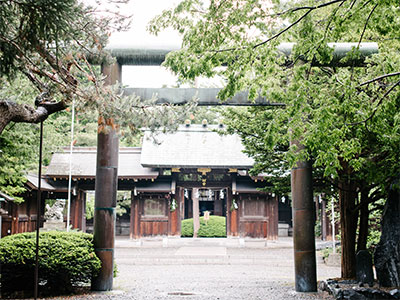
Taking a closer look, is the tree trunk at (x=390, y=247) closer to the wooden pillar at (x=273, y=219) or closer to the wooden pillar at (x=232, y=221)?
the wooden pillar at (x=273, y=219)

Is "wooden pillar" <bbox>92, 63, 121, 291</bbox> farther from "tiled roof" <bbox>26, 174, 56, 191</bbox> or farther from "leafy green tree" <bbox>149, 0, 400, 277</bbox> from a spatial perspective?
"tiled roof" <bbox>26, 174, 56, 191</bbox>

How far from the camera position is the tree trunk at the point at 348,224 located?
9227 millimetres

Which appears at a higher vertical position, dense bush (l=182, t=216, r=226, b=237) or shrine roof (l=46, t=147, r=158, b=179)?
shrine roof (l=46, t=147, r=158, b=179)

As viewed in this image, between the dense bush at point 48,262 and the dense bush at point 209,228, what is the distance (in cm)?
1724

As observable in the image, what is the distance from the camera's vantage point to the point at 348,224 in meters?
9.34

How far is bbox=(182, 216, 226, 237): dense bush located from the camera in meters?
25.2

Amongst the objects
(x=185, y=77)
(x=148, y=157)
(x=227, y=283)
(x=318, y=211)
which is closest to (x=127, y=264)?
(x=227, y=283)

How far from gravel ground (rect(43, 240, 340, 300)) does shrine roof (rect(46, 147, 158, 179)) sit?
369cm

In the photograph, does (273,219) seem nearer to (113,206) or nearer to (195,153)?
(195,153)

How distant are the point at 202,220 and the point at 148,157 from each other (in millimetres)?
5457

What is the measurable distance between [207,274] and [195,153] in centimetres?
1126

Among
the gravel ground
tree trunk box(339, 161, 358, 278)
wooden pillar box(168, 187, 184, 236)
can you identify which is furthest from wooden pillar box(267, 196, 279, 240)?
tree trunk box(339, 161, 358, 278)

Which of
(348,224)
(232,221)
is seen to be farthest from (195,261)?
(348,224)

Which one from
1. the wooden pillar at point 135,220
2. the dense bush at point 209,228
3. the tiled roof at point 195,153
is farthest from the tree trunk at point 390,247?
the dense bush at point 209,228
